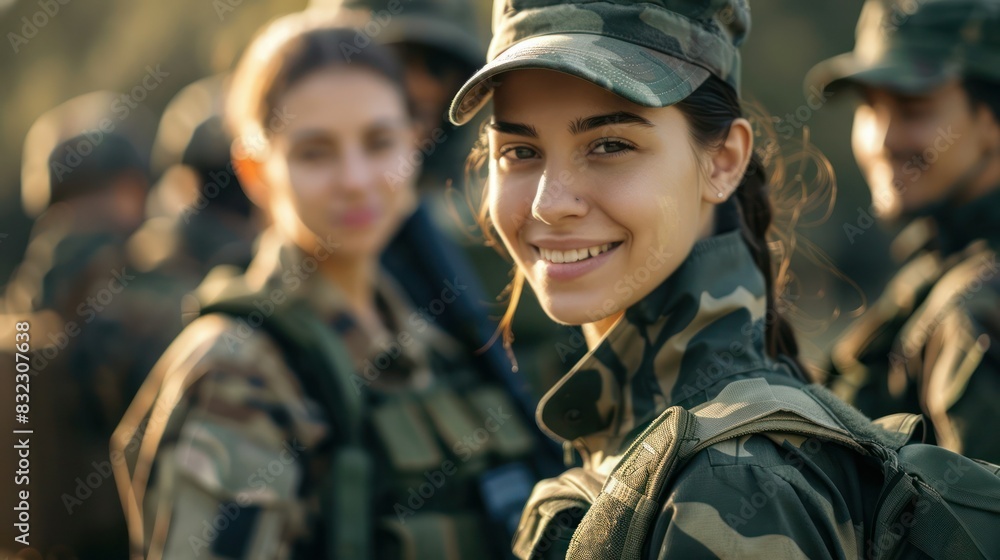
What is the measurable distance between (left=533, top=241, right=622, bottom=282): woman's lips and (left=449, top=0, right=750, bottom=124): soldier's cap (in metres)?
0.31

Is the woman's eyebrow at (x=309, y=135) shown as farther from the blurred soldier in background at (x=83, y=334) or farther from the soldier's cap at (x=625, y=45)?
the blurred soldier in background at (x=83, y=334)

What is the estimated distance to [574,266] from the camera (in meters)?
1.93

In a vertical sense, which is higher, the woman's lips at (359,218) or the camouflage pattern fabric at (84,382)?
the woman's lips at (359,218)

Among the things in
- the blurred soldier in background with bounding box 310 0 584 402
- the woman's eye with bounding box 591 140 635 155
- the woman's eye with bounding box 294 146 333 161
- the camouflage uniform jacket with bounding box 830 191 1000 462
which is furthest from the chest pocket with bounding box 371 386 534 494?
the woman's eye with bounding box 591 140 635 155

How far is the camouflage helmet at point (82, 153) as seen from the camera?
5613mm

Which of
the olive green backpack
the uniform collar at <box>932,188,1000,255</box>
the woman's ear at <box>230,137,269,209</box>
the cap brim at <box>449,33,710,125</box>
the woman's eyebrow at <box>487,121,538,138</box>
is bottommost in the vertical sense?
the uniform collar at <box>932,188,1000,255</box>

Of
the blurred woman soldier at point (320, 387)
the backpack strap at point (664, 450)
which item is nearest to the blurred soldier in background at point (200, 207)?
the blurred woman soldier at point (320, 387)

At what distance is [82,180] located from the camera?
18.7 ft

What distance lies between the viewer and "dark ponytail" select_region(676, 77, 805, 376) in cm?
196

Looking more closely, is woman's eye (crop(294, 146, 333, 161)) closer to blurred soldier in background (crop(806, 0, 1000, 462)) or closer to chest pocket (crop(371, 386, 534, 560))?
chest pocket (crop(371, 386, 534, 560))

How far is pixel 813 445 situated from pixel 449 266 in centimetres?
254

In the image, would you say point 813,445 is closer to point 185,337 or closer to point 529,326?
point 185,337

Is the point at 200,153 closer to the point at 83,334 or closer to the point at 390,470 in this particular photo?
the point at 83,334

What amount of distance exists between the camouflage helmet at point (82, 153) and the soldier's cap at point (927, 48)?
392 cm
